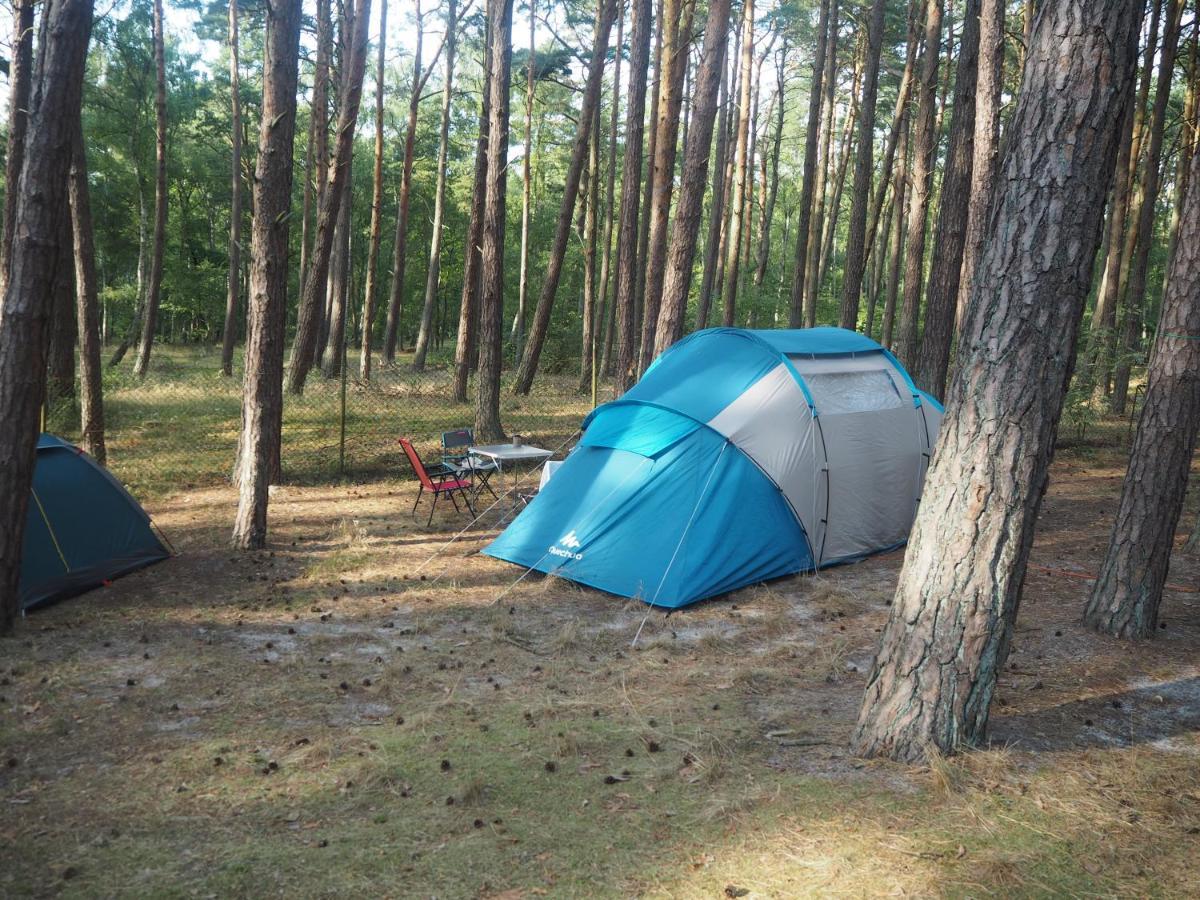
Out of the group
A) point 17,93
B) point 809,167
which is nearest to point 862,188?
point 809,167

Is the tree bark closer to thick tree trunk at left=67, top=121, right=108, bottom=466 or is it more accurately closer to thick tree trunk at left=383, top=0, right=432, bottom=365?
thick tree trunk at left=67, top=121, right=108, bottom=466

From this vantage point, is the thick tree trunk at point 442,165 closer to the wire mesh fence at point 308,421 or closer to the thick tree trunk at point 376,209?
the thick tree trunk at point 376,209

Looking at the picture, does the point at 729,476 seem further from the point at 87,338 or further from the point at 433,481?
the point at 87,338

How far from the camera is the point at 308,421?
1451cm

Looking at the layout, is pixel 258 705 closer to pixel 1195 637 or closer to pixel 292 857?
Result: pixel 292 857

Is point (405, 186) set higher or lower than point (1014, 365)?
higher

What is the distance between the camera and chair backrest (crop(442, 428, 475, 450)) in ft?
33.7

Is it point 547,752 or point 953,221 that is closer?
point 547,752

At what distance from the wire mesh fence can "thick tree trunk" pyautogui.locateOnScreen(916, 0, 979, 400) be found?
5.22 m

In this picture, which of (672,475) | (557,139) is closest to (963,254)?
(672,475)

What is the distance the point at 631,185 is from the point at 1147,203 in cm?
889

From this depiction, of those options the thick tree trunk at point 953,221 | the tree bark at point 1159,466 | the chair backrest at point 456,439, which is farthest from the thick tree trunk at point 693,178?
the tree bark at point 1159,466

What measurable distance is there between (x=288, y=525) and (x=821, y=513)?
5110mm

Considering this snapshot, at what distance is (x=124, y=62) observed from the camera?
21.9m
